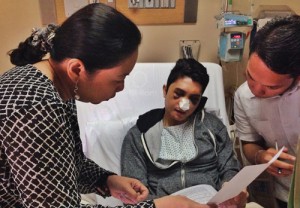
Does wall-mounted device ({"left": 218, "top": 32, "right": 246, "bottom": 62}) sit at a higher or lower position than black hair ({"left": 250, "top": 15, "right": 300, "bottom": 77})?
lower

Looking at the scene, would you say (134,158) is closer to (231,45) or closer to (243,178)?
(243,178)

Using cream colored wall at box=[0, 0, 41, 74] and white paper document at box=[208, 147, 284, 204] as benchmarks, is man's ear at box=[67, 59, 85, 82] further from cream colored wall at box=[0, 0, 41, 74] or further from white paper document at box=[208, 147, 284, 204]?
cream colored wall at box=[0, 0, 41, 74]

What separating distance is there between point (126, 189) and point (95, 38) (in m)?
0.59

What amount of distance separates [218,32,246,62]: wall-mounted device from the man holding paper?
0.69 metres

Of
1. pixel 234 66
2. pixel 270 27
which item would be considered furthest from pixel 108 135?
pixel 234 66

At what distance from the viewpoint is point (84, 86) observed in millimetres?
916

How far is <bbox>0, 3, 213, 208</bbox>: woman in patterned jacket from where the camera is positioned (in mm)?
761

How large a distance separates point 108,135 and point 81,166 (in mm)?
717

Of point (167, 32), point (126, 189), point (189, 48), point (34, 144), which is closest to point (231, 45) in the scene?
point (189, 48)

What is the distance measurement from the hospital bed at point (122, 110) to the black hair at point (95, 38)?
102 centimetres

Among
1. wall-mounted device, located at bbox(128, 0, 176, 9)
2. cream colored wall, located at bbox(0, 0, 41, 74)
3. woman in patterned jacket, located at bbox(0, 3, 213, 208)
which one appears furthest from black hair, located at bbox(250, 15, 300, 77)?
cream colored wall, located at bbox(0, 0, 41, 74)

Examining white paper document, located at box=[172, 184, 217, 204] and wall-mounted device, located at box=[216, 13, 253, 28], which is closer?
white paper document, located at box=[172, 184, 217, 204]

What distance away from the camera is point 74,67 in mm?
852

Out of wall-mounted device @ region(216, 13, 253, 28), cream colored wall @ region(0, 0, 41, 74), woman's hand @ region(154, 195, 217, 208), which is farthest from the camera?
cream colored wall @ region(0, 0, 41, 74)
